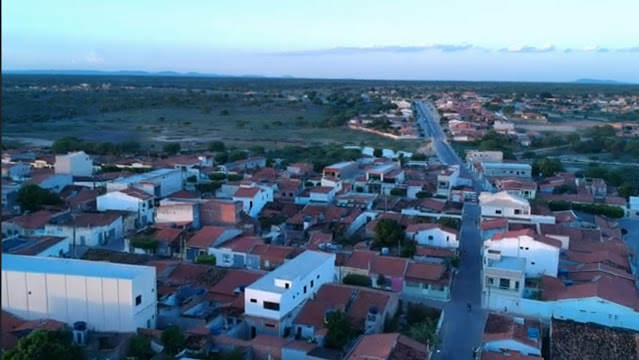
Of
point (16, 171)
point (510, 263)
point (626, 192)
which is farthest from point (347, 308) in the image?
point (16, 171)

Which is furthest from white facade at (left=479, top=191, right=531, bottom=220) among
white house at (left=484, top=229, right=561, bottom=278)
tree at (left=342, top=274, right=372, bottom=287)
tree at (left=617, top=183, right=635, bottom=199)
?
tree at (left=342, top=274, right=372, bottom=287)

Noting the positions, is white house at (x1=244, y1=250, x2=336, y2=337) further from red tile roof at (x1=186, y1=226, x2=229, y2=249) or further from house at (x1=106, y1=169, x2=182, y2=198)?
house at (x1=106, y1=169, x2=182, y2=198)

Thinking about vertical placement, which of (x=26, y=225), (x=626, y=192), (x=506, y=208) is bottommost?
(x=26, y=225)

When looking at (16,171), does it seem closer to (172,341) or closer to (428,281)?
(172,341)

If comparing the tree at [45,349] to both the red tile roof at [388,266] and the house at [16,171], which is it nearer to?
the red tile roof at [388,266]

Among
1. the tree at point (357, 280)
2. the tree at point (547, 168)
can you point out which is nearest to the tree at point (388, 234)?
the tree at point (357, 280)
